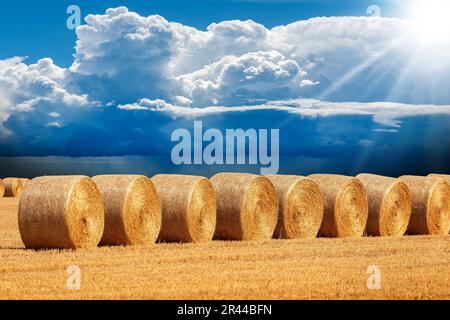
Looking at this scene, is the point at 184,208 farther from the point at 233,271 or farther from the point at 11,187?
the point at 11,187

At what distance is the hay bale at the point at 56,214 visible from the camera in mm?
15703

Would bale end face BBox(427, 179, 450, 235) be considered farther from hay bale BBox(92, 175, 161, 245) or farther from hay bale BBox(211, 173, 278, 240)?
hay bale BBox(92, 175, 161, 245)

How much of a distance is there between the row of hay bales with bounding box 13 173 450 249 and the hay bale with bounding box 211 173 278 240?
0.9 inches

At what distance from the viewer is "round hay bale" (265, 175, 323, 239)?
20.1 metres

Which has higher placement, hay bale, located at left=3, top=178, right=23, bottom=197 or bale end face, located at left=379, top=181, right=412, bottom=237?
hay bale, located at left=3, top=178, right=23, bottom=197

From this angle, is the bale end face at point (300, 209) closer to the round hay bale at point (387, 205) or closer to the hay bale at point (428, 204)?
the round hay bale at point (387, 205)

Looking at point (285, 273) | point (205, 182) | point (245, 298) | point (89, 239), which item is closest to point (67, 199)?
point (89, 239)

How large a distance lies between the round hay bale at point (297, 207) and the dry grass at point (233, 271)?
1482mm

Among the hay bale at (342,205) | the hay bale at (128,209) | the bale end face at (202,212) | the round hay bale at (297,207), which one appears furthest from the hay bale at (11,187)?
the hay bale at (128,209)

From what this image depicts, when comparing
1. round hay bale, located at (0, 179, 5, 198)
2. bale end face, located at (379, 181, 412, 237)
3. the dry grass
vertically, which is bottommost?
the dry grass

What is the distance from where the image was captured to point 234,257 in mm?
15227

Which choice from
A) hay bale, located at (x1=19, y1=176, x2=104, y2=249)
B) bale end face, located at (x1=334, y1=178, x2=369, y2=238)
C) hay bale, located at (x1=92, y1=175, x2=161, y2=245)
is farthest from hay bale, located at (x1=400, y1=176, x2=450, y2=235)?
hay bale, located at (x1=19, y1=176, x2=104, y2=249)
